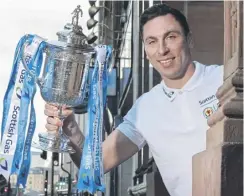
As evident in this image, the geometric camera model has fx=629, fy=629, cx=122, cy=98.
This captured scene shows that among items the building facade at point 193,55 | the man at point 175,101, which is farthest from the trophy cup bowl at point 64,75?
the building facade at point 193,55

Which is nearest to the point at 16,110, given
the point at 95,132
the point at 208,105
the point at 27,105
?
the point at 27,105

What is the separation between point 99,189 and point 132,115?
1.80 ft

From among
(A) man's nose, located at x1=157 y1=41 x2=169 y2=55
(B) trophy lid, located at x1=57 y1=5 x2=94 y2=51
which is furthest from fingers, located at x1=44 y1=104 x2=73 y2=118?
(A) man's nose, located at x1=157 y1=41 x2=169 y2=55

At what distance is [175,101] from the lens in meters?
3.80

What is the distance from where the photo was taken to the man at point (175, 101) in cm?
367

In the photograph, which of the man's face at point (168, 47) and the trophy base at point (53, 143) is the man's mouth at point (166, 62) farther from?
the trophy base at point (53, 143)

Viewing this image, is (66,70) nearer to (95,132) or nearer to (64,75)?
(64,75)

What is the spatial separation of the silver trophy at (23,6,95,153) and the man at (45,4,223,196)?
1.99 feet

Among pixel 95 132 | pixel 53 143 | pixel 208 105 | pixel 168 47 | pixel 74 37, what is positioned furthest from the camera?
pixel 74 37

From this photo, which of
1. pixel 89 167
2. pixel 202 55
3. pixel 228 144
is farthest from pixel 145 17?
pixel 202 55

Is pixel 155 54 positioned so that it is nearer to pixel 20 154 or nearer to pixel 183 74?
pixel 183 74

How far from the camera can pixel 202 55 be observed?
945 centimetres

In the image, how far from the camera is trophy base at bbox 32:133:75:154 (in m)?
4.18

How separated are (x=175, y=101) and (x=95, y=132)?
0.57 m
